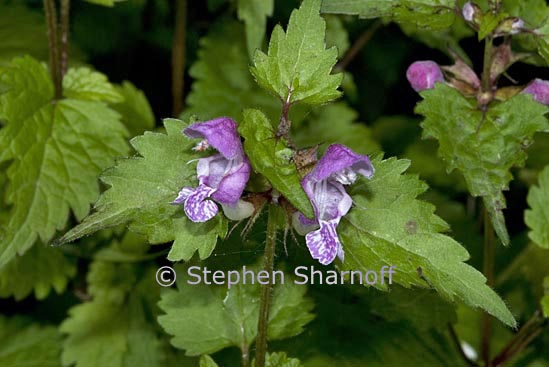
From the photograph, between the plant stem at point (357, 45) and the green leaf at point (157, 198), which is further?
the plant stem at point (357, 45)

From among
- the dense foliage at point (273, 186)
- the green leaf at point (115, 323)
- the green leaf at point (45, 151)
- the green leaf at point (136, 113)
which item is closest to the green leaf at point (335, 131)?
the dense foliage at point (273, 186)

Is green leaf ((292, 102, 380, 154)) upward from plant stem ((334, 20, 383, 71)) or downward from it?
downward

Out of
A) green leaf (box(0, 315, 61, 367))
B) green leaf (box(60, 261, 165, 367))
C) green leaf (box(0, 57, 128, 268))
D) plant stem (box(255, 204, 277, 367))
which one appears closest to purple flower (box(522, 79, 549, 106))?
plant stem (box(255, 204, 277, 367))

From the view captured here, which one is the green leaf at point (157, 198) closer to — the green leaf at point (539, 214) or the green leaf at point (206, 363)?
the green leaf at point (206, 363)

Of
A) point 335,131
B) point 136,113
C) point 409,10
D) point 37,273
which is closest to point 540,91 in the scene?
point 409,10

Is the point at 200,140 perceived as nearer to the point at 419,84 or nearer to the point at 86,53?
the point at 419,84

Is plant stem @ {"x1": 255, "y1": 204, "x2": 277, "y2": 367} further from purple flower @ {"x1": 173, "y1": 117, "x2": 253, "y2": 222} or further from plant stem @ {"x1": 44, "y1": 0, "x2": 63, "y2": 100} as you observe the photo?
plant stem @ {"x1": 44, "y1": 0, "x2": 63, "y2": 100}

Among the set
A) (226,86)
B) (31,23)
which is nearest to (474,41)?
(226,86)
